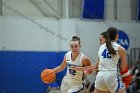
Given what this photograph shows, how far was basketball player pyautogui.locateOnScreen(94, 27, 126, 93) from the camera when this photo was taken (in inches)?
247

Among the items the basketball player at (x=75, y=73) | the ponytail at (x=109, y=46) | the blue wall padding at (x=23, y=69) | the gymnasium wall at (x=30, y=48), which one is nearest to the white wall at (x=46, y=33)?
the gymnasium wall at (x=30, y=48)

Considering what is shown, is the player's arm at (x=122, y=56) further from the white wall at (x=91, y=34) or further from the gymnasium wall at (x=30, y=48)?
the white wall at (x=91, y=34)

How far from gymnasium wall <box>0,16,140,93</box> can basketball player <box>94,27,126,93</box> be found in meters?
6.65

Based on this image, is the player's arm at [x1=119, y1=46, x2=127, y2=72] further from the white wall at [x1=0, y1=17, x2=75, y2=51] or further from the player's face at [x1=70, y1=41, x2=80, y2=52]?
the white wall at [x1=0, y1=17, x2=75, y2=51]

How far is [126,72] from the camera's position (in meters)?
6.39

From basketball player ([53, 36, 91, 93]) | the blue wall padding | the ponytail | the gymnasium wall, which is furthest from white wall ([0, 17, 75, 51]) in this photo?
the ponytail

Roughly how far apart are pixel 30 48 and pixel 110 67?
694 cm

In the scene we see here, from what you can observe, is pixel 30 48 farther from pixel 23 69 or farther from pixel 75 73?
pixel 75 73

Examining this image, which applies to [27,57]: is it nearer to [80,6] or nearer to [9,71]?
[9,71]

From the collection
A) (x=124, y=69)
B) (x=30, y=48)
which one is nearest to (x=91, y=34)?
(x=30, y=48)

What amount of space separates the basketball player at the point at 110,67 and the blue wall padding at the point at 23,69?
6.65 m

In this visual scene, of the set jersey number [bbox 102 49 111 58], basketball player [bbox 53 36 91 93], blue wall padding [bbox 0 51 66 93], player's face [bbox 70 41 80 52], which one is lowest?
blue wall padding [bbox 0 51 66 93]

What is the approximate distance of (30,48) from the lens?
1293 cm

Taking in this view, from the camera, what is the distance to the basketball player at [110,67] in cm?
627
